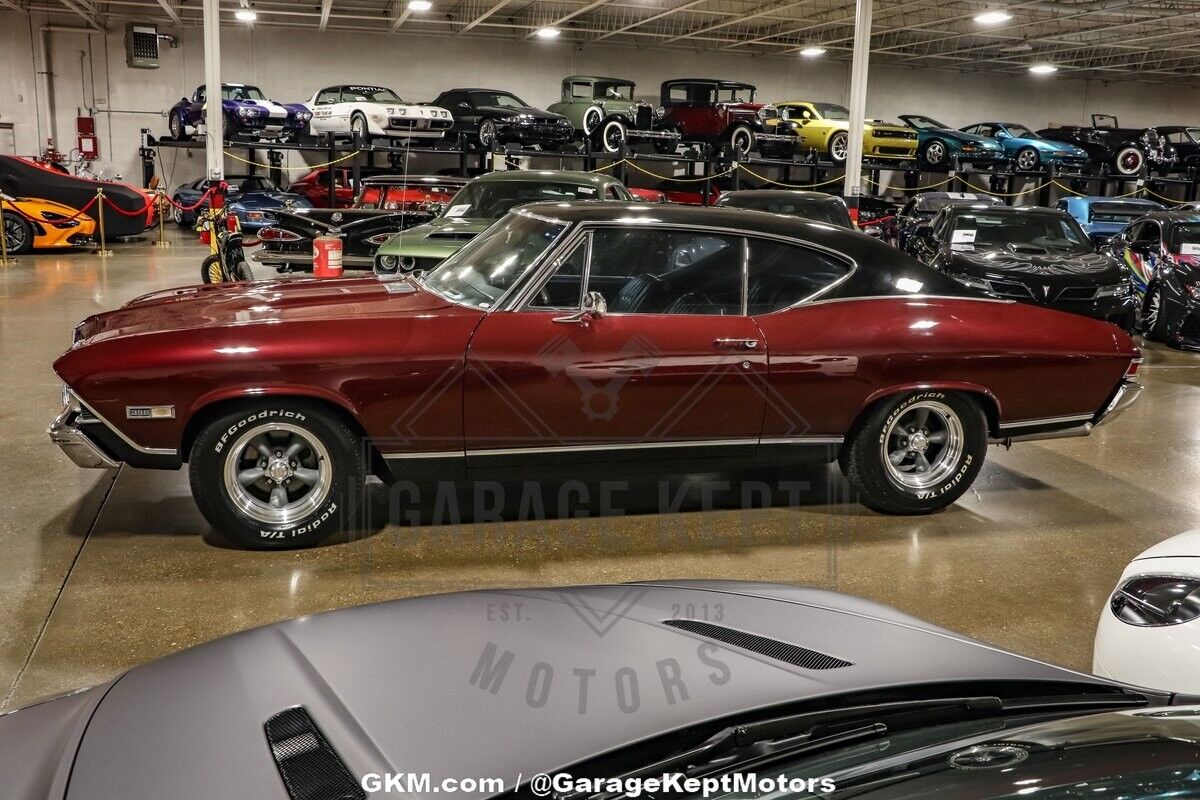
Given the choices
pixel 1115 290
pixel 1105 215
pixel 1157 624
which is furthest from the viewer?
pixel 1105 215

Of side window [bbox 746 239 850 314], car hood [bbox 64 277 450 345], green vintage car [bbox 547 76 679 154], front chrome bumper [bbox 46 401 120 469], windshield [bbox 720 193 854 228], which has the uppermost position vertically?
green vintage car [bbox 547 76 679 154]

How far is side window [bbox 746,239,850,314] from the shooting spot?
15.4ft

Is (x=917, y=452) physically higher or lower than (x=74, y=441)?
lower

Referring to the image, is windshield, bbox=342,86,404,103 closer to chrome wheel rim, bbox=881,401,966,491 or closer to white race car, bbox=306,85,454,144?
white race car, bbox=306,85,454,144

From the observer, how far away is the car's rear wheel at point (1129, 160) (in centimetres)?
2315

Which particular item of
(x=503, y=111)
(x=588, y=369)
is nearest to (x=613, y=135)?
(x=503, y=111)

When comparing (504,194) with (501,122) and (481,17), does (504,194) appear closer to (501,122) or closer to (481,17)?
(501,122)

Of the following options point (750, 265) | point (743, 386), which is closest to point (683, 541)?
point (743, 386)

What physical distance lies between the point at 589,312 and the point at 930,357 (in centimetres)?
168

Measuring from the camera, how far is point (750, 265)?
4.71m

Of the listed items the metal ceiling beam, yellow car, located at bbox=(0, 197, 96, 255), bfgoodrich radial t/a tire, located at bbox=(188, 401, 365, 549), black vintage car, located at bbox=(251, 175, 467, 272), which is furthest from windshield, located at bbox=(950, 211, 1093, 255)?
the metal ceiling beam

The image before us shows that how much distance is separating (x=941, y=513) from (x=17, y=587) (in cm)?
426

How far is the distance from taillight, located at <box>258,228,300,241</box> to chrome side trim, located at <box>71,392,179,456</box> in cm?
627

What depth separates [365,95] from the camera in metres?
20.5
